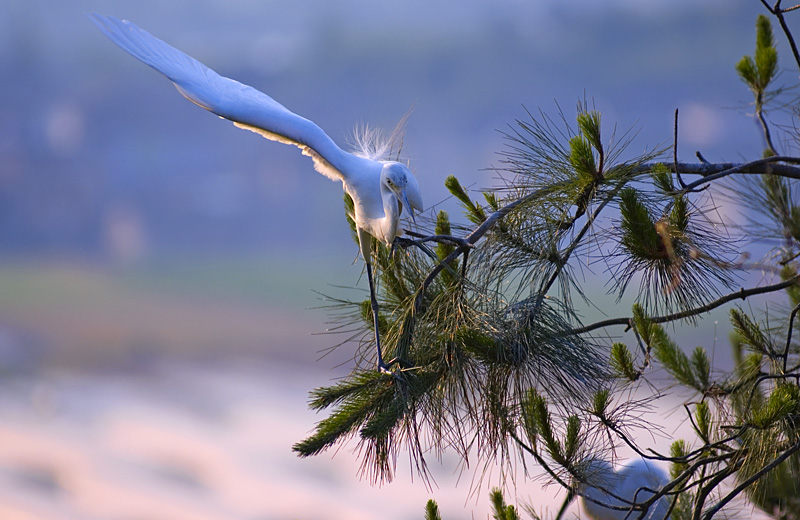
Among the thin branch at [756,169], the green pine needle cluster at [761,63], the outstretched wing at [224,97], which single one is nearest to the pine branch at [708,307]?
the thin branch at [756,169]

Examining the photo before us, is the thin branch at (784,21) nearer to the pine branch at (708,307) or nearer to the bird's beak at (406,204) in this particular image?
the pine branch at (708,307)

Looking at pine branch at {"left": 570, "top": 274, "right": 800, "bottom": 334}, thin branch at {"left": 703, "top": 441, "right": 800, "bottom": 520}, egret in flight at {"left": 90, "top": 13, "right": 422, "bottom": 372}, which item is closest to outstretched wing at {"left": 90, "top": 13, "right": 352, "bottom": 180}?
egret in flight at {"left": 90, "top": 13, "right": 422, "bottom": 372}

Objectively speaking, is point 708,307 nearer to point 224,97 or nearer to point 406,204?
point 406,204

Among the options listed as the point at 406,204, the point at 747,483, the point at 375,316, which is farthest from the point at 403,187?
the point at 747,483

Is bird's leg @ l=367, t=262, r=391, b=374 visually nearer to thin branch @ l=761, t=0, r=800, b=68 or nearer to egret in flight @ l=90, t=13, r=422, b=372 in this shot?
egret in flight @ l=90, t=13, r=422, b=372

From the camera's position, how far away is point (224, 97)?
1219 mm

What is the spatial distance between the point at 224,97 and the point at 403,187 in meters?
0.38

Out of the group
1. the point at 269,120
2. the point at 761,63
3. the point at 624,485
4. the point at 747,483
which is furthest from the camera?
the point at 269,120

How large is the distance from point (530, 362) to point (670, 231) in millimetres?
233

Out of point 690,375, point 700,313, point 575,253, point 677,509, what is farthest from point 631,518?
point 575,253

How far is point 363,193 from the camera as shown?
4.02 feet

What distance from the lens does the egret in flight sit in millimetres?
1188

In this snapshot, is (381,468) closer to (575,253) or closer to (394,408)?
(394,408)

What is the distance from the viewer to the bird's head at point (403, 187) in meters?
1.10
